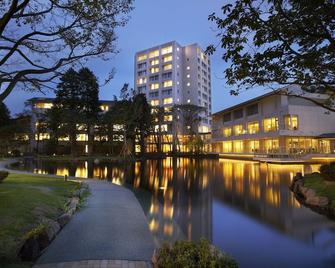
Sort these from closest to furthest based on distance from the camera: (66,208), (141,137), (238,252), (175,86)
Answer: (238,252), (66,208), (141,137), (175,86)

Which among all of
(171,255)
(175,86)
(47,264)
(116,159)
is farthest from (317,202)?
(175,86)

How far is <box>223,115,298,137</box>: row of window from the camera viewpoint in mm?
45062

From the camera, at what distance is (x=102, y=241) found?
22.3 feet

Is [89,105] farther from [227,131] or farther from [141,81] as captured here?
[141,81]

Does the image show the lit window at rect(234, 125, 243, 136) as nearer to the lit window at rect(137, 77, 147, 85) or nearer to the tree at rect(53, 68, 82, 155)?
the tree at rect(53, 68, 82, 155)

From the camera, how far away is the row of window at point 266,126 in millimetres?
45062

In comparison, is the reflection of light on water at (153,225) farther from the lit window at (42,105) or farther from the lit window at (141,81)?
the lit window at (141,81)

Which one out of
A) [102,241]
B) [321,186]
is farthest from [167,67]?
[102,241]

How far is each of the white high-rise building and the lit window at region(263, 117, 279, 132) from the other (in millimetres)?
32569

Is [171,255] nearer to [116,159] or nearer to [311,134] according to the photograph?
[116,159]

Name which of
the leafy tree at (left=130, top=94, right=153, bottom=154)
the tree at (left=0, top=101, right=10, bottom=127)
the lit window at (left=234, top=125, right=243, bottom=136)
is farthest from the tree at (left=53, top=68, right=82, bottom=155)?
the lit window at (left=234, top=125, right=243, bottom=136)

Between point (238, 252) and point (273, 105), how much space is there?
4414 cm

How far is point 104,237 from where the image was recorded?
7098 millimetres

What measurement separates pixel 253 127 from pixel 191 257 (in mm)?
52559
